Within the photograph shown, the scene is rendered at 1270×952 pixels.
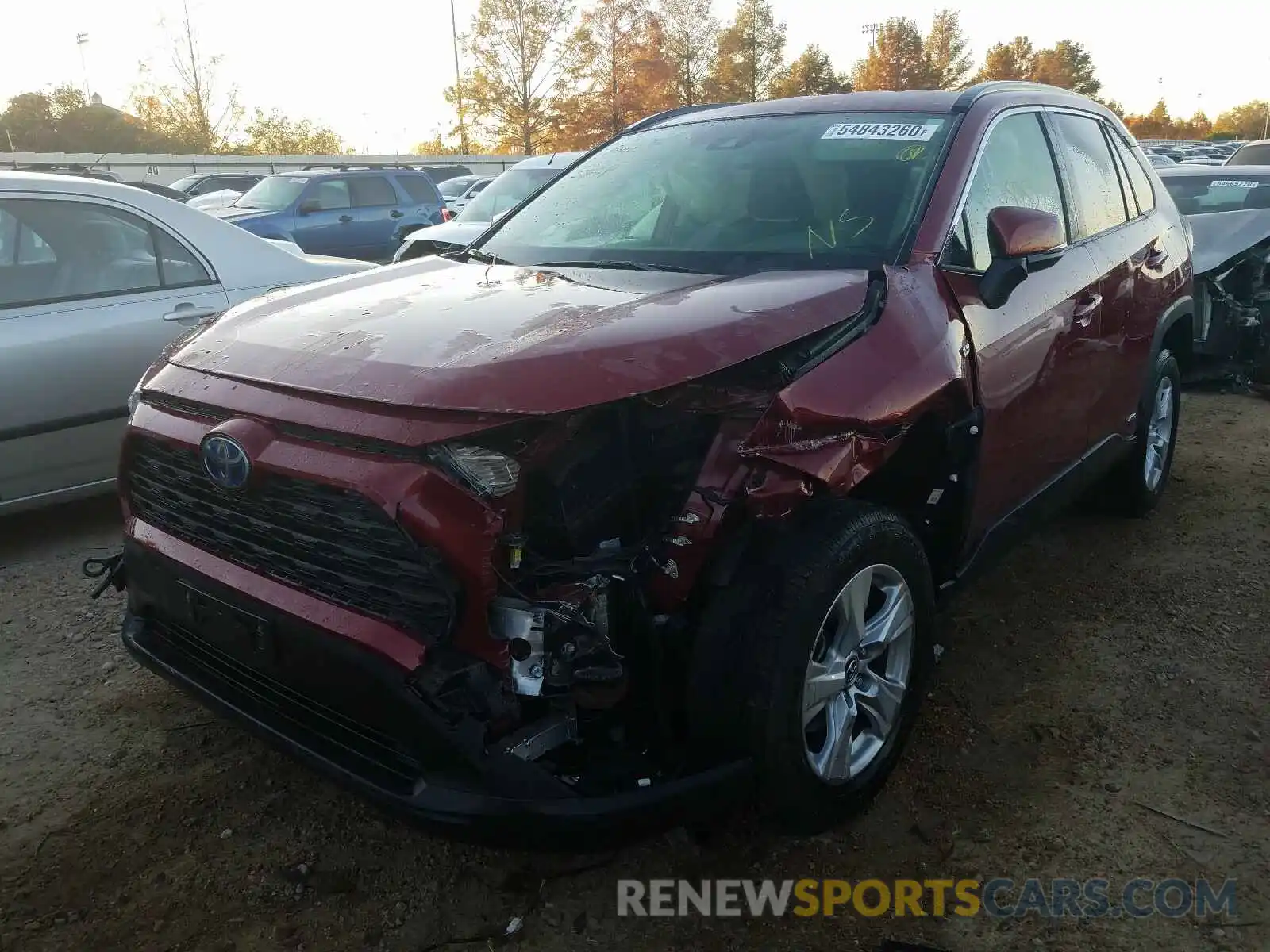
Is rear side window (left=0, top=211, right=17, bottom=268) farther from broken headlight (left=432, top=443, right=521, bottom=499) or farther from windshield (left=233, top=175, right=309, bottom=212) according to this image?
windshield (left=233, top=175, right=309, bottom=212)

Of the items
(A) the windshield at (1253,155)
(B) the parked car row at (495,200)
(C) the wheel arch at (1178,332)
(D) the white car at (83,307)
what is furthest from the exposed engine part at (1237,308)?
(D) the white car at (83,307)

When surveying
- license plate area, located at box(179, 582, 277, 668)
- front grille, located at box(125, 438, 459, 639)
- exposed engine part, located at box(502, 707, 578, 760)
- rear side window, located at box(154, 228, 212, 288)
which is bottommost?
exposed engine part, located at box(502, 707, 578, 760)

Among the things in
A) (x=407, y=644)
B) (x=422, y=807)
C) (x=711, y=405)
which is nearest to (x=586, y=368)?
(x=711, y=405)

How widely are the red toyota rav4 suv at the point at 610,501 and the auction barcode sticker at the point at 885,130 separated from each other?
0.24 ft

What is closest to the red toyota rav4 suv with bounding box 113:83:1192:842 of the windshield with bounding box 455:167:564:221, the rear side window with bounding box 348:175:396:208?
the windshield with bounding box 455:167:564:221

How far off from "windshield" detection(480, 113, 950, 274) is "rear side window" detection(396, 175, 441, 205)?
42.2ft

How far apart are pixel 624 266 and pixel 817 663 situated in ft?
4.51

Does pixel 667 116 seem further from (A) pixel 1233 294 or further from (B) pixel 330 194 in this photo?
(B) pixel 330 194

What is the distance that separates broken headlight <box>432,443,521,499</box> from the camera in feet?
6.51

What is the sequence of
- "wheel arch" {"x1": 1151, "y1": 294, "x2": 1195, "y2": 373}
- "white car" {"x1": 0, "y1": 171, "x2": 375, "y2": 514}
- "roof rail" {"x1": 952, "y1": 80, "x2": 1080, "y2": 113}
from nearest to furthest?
1. "roof rail" {"x1": 952, "y1": 80, "x2": 1080, "y2": 113}
2. "white car" {"x1": 0, "y1": 171, "x2": 375, "y2": 514}
3. "wheel arch" {"x1": 1151, "y1": 294, "x2": 1195, "y2": 373}

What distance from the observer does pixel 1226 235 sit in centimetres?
716

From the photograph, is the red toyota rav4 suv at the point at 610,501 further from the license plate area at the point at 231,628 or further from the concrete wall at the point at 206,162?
the concrete wall at the point at 206,162

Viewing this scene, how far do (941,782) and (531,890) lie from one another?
1.19 metres

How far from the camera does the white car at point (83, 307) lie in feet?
13.5
